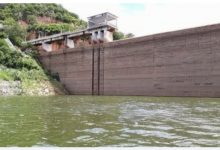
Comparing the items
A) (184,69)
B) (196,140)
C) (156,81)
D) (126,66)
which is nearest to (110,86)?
(126,66)

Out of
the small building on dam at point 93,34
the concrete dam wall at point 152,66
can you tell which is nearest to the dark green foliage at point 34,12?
the small building on dam at point 93,34

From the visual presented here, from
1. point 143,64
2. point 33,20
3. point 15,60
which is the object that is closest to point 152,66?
point 143,64

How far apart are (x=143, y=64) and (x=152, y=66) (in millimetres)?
1511

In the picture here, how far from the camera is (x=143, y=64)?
1585 inches

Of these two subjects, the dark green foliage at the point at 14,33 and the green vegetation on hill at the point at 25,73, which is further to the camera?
the dark green foliage at the point at 14,33

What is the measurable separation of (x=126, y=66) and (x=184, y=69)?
8.96m

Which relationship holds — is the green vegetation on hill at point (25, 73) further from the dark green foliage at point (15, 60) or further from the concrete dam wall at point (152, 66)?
the concrete dam wall at point (152, 66)

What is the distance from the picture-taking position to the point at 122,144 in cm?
817

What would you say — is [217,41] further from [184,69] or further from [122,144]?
[122,144]

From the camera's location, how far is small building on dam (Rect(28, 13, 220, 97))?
112ft

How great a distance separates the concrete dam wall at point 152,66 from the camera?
111ft

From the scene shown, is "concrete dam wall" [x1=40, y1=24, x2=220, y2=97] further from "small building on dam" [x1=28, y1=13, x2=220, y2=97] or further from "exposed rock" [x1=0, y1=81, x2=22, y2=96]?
"exposed rock" [x1=0, y1=81, x2=22, y2=96]

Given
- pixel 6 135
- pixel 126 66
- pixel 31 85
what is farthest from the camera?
pixel 31 85

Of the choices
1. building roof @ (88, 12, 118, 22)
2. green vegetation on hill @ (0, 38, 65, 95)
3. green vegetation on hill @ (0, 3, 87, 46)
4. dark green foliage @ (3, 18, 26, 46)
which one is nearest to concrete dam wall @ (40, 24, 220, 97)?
green vegetation on hill @ (0, 38, 65, 95)
